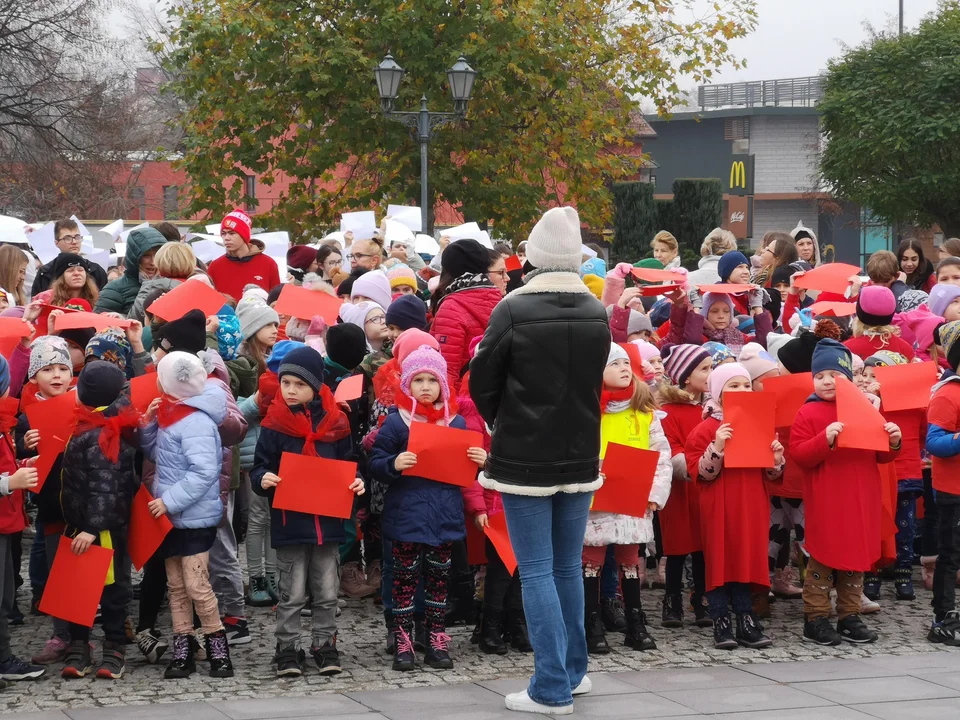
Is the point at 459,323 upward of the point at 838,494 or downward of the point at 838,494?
upward

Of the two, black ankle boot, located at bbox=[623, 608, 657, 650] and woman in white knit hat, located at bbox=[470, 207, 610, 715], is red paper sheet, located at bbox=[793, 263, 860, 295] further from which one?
woman in white knit hat, located at bbox=[470, 207, 610, 715]

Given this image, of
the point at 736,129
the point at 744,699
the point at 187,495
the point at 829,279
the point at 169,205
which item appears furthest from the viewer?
the point at 736,129

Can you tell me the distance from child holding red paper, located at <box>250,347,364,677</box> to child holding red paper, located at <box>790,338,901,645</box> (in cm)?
255

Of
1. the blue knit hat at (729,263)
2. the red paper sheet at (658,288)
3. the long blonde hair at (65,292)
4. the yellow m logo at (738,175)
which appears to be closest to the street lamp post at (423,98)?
the blue knit hat at (729,263)

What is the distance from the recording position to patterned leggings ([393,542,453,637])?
6488 millimetres

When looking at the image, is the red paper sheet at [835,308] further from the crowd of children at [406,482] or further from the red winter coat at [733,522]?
the red winter coat at [733,522]

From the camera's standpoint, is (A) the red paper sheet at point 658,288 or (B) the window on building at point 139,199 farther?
(B) the window on building at point 139,199

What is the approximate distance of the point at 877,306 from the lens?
8.36m

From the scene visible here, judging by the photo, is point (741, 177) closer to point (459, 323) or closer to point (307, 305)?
point (307, 305)

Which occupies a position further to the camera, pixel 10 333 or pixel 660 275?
pixel 660 275

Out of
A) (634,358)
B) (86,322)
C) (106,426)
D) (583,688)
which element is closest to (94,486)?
(106,426)

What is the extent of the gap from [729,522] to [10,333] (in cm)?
418

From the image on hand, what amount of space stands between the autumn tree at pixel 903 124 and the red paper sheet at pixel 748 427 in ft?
107

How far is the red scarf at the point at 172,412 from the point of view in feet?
20.9
